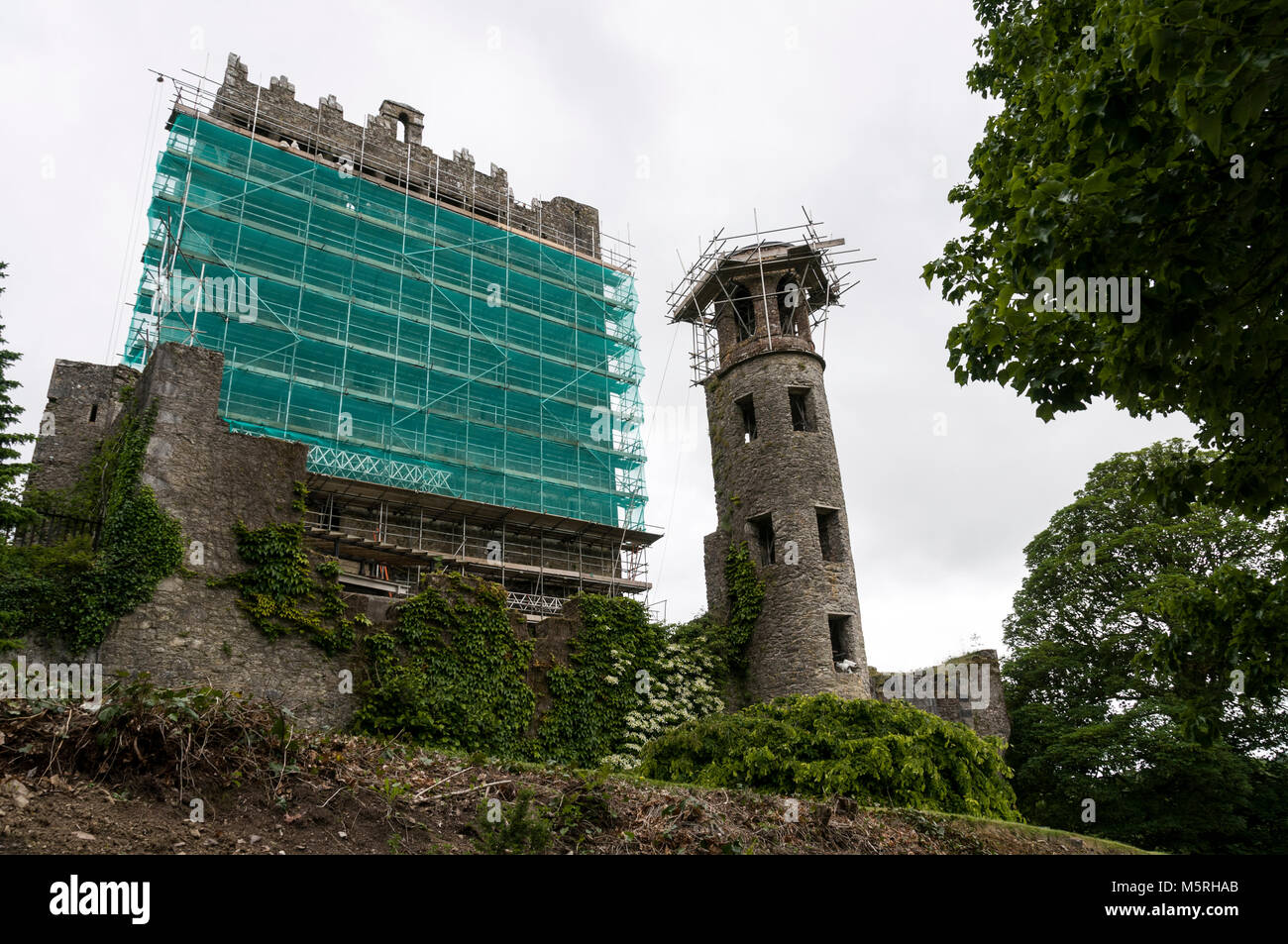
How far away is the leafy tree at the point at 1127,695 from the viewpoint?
2214cm

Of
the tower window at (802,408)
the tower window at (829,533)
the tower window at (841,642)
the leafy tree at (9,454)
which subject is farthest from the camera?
the tower window at (802,408)

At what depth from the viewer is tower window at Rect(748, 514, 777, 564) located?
2120 centimetres

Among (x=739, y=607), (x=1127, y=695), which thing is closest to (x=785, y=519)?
(x=739, y=607)

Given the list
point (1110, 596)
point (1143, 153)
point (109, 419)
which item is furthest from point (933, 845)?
point (1110, 596)

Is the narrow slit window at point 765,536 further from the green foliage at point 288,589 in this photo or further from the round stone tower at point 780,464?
the green foliage at point 288,589

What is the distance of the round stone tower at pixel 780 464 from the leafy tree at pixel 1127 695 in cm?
781

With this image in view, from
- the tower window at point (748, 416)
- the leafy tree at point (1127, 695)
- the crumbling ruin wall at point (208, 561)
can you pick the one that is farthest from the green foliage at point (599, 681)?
the leafy tree at point (1127, 695)

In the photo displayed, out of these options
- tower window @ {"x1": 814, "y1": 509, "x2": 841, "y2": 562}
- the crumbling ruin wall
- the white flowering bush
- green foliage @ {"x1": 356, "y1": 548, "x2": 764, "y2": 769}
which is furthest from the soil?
tower window @ {"x1": 814, "y1": 509, "x2": 841, "y2": 562}

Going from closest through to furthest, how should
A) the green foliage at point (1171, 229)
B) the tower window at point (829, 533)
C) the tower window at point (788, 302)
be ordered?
the green foliage at point (1171, 229) < the tower window at point (829, 533) < the tower window at point (788, 302)

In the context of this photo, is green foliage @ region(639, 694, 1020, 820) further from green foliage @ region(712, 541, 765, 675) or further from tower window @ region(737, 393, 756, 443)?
tower window @ region(737, 393, 756, 443)

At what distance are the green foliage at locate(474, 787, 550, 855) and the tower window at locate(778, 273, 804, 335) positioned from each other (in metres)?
19.9

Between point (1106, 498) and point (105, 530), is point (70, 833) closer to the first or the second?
point (105, 530)

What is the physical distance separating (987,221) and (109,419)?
1828 cm
